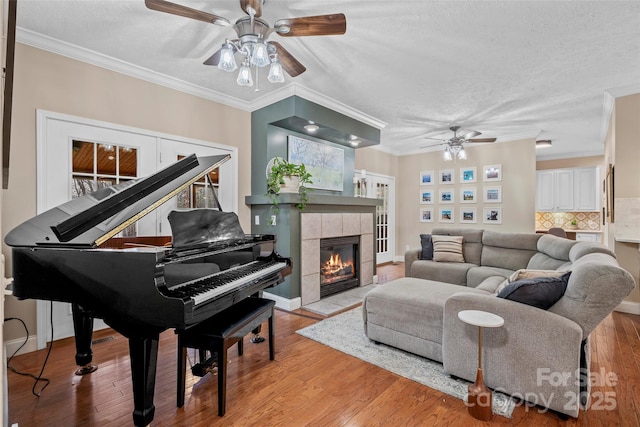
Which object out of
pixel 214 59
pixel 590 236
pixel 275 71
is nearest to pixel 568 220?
pixel 590 236

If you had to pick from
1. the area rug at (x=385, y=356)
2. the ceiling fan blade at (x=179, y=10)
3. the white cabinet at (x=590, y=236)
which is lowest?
the area rug at (x=385, y=356)

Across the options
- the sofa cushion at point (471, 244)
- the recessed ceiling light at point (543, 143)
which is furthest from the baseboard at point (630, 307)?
the recessed ceiling light at point (543, 143)

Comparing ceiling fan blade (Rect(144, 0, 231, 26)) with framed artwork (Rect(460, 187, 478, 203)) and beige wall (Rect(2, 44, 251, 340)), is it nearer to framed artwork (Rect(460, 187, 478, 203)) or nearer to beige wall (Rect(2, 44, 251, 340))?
beige wall (Rect(2, 44, 251, 340))

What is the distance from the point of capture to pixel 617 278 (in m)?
1.79

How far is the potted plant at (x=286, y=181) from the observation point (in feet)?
12.5

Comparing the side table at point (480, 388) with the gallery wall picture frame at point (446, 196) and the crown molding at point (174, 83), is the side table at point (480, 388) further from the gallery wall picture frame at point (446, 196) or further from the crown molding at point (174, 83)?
the gallery wall picture frame at point (446, 196)

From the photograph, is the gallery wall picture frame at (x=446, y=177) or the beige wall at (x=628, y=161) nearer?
the beige wall at (x=628, y=161)

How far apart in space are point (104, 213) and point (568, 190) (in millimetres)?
8821

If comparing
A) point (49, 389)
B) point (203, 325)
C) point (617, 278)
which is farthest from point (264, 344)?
point (617, 278)

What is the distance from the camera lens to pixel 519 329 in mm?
2008

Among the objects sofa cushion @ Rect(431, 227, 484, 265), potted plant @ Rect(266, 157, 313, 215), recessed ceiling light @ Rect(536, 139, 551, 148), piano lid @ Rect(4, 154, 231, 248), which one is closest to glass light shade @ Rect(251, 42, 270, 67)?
piano lid @ Rect(4, 154, 231, 248)

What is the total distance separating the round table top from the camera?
1.86 meters

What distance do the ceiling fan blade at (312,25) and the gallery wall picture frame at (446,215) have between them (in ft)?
17.9

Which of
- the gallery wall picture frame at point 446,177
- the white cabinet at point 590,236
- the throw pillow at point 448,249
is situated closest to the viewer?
the throw pillow at point 448,249
